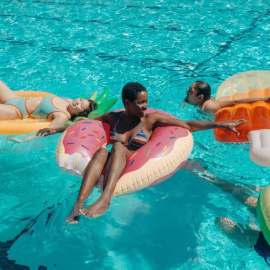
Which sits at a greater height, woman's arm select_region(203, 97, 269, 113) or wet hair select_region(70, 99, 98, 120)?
woman's arm select_region(203, 97, 269, 113)

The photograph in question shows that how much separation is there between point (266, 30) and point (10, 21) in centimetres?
504

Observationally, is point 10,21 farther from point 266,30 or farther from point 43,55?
point 266,30

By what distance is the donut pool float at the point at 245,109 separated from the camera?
14.0ft

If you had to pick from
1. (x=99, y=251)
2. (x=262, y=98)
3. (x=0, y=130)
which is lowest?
(x=99, y=251)

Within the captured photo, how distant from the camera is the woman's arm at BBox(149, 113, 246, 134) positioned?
12.6ft

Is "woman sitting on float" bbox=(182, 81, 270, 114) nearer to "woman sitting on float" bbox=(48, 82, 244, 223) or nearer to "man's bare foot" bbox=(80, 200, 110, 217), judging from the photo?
"woman sitting on float" bbox=(48, 82, 244, 223)

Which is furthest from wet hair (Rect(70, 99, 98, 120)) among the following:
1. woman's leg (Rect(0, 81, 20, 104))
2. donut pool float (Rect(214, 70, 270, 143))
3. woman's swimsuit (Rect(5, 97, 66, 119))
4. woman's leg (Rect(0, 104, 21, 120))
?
donut pool float (Rect(214, 70, 270, 143))

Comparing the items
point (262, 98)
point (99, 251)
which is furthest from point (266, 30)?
point (99, 251)

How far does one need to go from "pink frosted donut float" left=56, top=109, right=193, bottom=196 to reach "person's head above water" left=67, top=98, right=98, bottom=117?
1.14m

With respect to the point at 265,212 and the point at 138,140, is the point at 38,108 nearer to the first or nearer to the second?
the point at 138,140

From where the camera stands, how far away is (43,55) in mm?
7547

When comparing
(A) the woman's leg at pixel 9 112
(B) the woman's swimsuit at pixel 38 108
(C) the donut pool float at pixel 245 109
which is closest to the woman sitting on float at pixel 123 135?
(C) the donut pool float at pixel 245 109

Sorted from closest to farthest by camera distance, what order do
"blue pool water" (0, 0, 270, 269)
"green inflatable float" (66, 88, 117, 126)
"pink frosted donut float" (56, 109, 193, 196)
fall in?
"pink frosted donut float" (56, 109, 193, 196)
"blue pool water" (0, 0, 270, 269)
"green inflatable float" (66, 88, 117, 126)

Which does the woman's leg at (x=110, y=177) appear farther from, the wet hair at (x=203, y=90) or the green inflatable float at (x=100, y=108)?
the wet hair at (x=203, y=90)
